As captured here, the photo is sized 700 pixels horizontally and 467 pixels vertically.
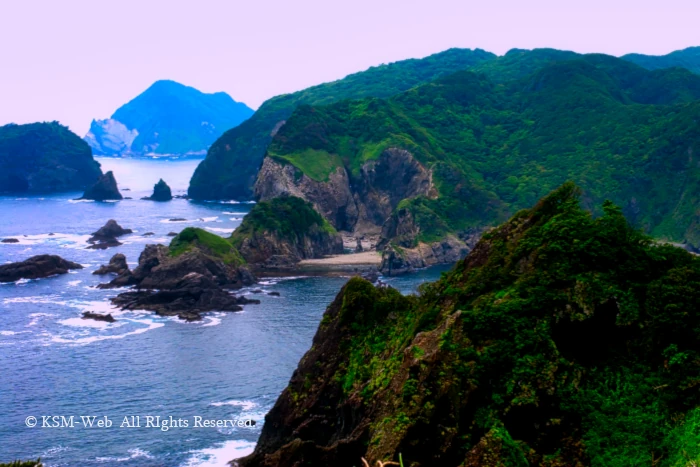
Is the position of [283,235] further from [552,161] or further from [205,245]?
[552,161]

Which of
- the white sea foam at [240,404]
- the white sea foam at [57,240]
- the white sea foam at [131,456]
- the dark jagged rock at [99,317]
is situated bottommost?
the white sea foam at [131,456]

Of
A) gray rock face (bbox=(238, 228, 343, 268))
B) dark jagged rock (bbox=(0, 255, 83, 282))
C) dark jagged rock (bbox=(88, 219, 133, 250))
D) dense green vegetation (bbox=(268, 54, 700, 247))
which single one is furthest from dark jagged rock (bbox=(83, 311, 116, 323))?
dense green vegetation (bbox=(268, 54, 700, 247))

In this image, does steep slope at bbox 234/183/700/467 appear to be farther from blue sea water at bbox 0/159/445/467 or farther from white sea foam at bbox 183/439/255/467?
blue sea water at bbox 0/159/445/467

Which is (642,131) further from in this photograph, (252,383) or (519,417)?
(519,417)

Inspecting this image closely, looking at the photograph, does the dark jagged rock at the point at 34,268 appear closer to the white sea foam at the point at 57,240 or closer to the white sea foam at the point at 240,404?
the white sea foam at the point at 57,240

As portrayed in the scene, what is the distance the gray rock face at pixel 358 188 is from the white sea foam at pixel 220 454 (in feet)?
389

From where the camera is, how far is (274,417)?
53375 millimetres

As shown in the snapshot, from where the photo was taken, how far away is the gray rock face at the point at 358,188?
177625 mm

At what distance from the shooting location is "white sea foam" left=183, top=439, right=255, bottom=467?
55.8 meters

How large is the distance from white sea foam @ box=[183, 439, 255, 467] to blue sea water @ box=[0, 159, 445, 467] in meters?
0.08

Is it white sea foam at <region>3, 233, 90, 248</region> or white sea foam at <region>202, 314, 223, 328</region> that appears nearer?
white sea foam at <region>202, 314, 223, 328</region>

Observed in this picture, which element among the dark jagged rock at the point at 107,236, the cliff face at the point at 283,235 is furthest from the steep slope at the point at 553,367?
the dark jagged rock at the point at 107,236

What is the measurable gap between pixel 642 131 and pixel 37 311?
135m

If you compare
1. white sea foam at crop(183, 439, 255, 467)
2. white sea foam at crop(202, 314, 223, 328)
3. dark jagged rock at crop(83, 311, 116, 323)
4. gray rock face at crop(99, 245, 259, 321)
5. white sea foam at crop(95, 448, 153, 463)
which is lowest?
white sea foam at crop(183, 439, 255, 467)
